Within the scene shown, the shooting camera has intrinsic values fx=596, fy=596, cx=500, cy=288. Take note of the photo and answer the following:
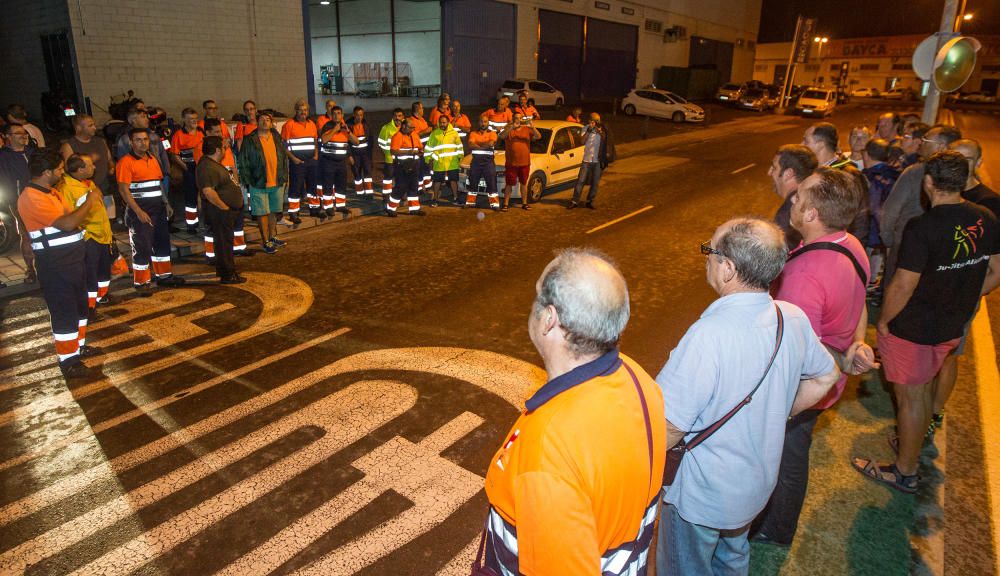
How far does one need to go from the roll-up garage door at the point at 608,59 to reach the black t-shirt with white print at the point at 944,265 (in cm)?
3631

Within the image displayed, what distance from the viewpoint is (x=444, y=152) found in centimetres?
1215

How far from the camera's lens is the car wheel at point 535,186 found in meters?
12.9

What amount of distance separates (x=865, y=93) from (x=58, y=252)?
7826 cm

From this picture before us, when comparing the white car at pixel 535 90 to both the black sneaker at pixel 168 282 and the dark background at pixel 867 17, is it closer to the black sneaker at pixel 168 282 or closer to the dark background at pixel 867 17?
the black sneaker at pixel 168 282

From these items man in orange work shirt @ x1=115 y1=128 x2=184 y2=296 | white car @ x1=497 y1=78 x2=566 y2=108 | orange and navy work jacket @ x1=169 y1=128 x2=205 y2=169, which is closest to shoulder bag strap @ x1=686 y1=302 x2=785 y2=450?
man in orange work shirt @ x1=115 y1=128 x2=184 y2=296

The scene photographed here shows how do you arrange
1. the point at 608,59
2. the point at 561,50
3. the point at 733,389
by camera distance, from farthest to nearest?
1. the point at 608,59
2. the point at 561,50
3. the point at 733,389

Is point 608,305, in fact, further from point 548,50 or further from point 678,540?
point 548,50

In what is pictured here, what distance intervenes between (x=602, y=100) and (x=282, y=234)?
108 ft

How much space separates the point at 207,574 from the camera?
3.23 m

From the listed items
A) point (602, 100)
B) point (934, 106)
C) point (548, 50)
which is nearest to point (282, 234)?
point (934, 106)

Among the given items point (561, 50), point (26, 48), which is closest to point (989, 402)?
point (26, 48)

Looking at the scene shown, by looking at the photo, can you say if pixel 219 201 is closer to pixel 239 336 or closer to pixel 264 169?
pixel 264 169

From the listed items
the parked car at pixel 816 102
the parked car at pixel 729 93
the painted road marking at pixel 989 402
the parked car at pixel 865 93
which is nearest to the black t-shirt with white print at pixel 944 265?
the painted road marking at pixel 989 402

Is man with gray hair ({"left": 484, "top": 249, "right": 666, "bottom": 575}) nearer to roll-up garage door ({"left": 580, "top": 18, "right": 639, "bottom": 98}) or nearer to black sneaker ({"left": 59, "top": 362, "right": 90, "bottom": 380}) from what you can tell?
black sneaker ({"left": 59, "top": 362, "right": 90, "bottom": 380})
